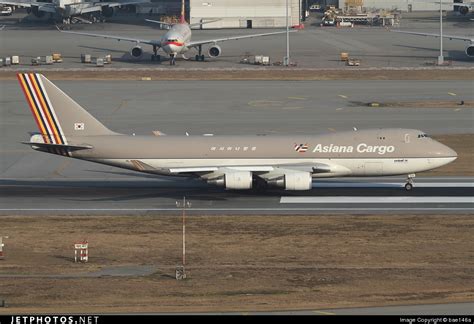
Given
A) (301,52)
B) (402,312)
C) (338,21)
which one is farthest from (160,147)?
(338,21)

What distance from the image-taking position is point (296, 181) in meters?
60.8

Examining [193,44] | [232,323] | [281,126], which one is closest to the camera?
[232,323]

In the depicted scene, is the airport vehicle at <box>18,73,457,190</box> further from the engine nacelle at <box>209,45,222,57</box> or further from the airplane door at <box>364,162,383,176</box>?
the engine nacelle at <box>209,45,222,57</box>

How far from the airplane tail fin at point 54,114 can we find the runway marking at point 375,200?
12610mm

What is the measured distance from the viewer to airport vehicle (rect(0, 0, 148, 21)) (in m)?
170

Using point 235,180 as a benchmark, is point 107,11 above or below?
above

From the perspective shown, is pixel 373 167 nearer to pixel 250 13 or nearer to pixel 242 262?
pixel 242 262

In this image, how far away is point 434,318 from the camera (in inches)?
1410

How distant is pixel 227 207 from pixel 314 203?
5.00 metres

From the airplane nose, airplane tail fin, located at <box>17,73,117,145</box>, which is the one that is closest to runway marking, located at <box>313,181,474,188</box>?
the airplane nose

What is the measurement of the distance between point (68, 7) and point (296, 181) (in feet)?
378

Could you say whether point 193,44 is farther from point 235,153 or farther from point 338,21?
point 235,153

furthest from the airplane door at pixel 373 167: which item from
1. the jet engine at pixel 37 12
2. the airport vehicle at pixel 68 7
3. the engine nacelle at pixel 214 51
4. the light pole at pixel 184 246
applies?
the jet engine at pixel 37 12

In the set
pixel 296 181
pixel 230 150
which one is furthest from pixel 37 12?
pixel 296 181
